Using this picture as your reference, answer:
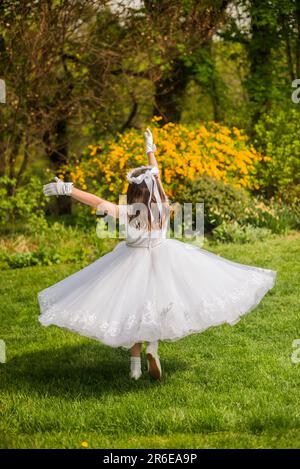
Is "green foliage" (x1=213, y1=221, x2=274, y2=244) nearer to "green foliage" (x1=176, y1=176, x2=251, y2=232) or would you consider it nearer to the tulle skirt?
"green foliage" (x1=176, y1=176, x2=251, y2=232)

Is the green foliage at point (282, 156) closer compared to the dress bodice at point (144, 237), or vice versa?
the dress bodice at point (144, 237)

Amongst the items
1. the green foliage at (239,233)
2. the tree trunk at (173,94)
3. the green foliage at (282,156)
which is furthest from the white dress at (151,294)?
the tree trunk at (173,94)

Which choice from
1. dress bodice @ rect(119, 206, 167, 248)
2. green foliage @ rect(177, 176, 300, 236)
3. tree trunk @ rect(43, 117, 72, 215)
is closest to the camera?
dress bodice @ rect(119, 206, 167, 248)

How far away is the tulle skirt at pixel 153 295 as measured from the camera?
4.73m

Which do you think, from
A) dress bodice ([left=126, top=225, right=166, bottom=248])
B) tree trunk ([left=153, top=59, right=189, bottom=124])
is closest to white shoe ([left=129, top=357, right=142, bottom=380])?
dress bodice ([left=126, top=225, right=166, bottom=248])

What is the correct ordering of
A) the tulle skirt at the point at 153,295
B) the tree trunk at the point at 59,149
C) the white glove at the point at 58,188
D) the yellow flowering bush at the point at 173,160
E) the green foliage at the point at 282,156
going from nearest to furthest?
the tulle skirt at the point at 153,295
the white glove at the point at 58,188
the yellow flowering bush at the point at 173,160
the green foliage at the point at 282,156
the tree trunk at the point at 59,149

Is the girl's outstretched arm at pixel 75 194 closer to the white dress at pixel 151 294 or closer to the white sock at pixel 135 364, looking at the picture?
the white dress at pixel 151 294

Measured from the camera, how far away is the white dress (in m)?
4.73

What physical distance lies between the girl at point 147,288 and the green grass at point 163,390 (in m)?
0.41

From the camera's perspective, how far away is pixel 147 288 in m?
4.93

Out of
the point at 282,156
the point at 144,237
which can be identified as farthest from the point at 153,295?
the point at 282,156

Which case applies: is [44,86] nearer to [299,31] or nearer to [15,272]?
[15,272]

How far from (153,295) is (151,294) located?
0.05ft
